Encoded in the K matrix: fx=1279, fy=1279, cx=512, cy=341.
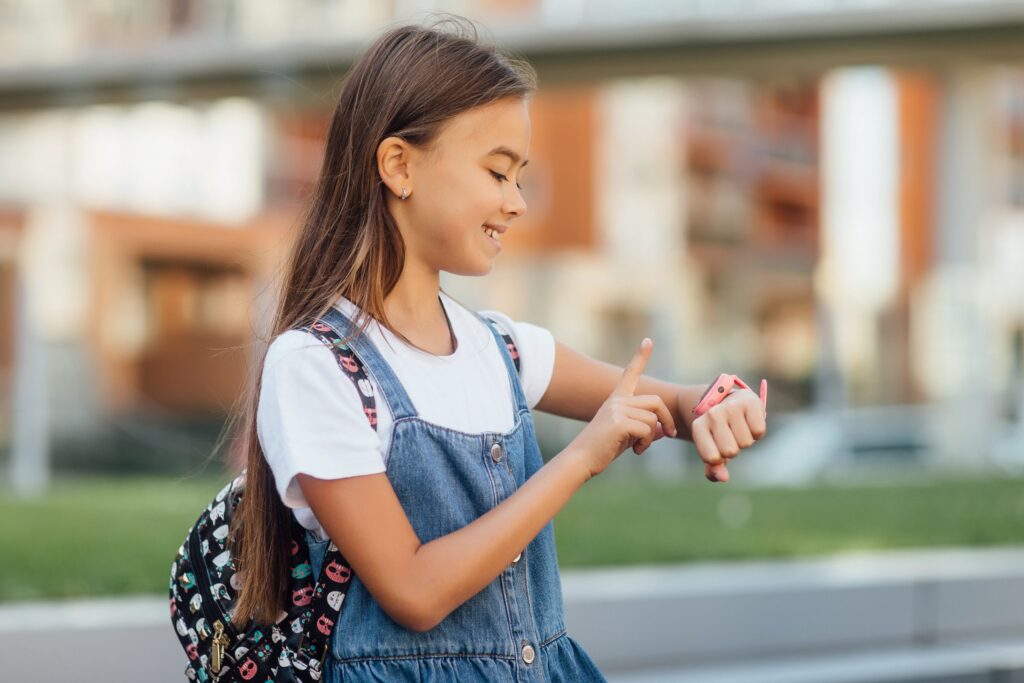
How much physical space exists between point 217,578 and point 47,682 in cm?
223

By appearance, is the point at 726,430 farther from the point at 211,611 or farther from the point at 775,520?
the point at 775,520

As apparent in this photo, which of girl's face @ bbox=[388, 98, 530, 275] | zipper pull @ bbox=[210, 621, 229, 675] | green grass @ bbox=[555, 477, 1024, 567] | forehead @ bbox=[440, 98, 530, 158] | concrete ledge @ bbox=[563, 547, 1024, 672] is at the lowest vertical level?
green grass @ bbox=[555, 477, 1024, 567]

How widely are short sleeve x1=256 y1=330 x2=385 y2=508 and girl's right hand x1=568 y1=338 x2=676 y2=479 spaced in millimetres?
281

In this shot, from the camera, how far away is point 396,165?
72.2 inches

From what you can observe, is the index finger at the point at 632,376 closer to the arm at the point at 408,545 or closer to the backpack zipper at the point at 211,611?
the arm at the point at 408,545

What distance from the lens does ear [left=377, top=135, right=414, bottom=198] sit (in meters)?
1.82

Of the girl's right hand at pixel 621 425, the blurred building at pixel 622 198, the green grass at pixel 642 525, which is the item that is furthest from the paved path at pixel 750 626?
the girl's right hand at pixel 621 425

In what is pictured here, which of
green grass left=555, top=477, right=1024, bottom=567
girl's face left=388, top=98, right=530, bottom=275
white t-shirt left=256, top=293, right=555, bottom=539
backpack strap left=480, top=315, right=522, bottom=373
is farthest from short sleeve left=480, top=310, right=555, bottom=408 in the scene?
green grass left=555, top=477, right=1024, bottom=567

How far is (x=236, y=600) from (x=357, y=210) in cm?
59

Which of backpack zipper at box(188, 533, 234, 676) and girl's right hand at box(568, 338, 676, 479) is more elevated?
girl's right hand at box(568, 338, 676, 479)

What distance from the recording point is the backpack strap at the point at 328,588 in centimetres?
174

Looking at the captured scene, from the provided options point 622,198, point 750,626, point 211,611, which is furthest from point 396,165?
point 622,198

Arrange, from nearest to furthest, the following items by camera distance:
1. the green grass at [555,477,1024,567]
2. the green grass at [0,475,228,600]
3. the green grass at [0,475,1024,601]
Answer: the green grass at [0,475,228,600], the green grass at [0,475,1024,601], the green grass at [555,477,1024,567]

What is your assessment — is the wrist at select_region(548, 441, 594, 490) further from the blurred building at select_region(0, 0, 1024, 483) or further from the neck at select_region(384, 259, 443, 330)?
the blurred building at select_region(0, 0, 1024, 483)
